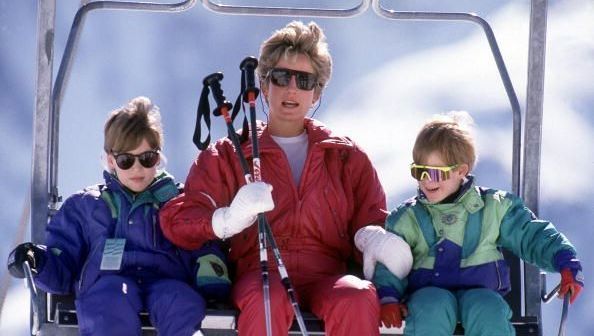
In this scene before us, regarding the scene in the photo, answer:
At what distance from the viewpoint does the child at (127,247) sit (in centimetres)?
666

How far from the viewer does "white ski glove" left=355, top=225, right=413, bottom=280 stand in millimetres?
6730

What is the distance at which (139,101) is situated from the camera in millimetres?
7207

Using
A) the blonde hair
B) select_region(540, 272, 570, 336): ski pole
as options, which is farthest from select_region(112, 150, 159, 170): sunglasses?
select_region(540, 272, 570, 336): ski pole

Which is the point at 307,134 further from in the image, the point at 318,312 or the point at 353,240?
the point at 318,312

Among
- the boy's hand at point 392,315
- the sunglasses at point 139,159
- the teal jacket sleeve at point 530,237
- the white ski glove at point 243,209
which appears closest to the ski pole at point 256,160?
the white ski glove at point 243,209

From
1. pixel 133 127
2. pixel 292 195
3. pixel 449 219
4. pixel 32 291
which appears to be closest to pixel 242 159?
pixel 292 195

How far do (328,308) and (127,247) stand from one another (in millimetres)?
1056

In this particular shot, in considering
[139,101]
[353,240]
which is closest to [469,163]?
[353,240]

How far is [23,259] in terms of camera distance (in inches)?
263

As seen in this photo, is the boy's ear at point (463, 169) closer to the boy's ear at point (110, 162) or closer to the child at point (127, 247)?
the child at point (127, 247)

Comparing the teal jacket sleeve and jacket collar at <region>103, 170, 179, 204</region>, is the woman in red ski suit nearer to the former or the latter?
jacket collar at <region>103, 170, 179, 204</region>

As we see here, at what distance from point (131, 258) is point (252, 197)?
74cm

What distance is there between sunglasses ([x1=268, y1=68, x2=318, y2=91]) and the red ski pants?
1.03 metres

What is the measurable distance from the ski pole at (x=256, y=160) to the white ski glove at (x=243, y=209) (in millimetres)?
100
